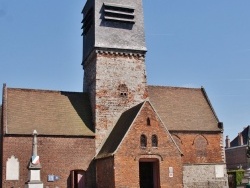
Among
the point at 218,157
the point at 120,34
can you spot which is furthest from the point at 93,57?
the point at 218,157

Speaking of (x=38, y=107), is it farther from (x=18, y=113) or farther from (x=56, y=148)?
(x=56, y=148)

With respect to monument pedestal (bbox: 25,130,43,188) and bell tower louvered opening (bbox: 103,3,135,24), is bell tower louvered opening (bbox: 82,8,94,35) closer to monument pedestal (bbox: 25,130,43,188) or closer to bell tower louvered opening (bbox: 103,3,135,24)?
bell tower louvered opening (bbox: 103,3,135,24)

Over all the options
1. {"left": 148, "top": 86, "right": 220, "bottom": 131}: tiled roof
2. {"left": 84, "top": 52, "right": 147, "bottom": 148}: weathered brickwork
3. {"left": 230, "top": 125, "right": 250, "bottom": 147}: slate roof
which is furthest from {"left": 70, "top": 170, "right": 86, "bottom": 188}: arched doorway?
{"left": 230, "top": 125, "right": 250, "bottom": 147}: slate roof

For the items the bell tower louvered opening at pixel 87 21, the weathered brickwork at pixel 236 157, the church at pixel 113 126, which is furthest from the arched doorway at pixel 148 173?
the weathered brickwork at pixel 236 157

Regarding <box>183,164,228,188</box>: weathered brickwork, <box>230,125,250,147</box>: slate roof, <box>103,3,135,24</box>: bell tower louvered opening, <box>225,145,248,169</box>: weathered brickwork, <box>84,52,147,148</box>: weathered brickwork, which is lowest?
<box>183,164,228,188</box>: weathered brickwork

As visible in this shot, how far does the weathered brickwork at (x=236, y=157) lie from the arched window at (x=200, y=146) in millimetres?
30994

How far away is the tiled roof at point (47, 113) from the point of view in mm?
28516

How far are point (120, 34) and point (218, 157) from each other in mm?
14422

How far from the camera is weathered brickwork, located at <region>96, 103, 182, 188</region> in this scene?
25.2 meters

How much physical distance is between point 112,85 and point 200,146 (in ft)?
32.3

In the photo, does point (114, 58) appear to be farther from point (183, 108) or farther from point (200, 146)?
point (200, 146)

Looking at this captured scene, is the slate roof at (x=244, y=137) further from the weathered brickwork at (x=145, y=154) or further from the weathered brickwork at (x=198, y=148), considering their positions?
the weathered brickwork at (x=145, y=154)

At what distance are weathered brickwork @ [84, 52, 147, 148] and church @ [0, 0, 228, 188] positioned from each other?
9cm

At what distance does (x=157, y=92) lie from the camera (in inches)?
1385
